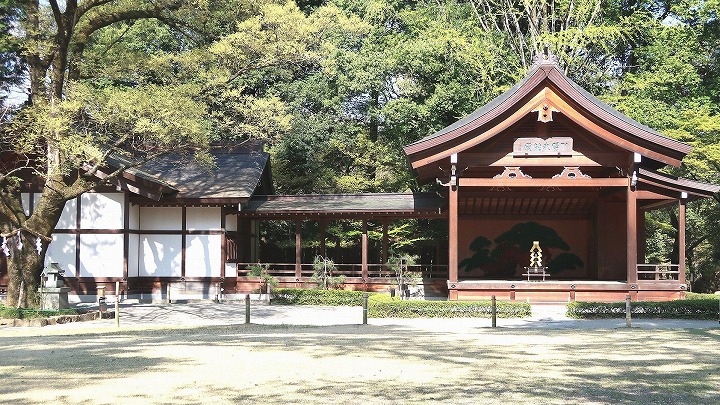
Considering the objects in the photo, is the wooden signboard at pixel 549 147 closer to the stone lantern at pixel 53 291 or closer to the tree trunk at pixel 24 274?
the stone lantern at pixel 53 291

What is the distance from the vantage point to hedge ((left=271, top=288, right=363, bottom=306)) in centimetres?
2502

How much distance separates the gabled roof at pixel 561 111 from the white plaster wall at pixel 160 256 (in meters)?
9.69

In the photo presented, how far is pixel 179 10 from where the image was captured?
69.4ft

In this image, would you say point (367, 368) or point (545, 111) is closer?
point (367, 368)

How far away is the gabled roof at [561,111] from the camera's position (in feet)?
76.4

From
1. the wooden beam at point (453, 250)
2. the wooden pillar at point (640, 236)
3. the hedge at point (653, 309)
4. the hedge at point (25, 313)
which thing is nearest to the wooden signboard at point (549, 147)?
the wooden beam at point (453, 250)

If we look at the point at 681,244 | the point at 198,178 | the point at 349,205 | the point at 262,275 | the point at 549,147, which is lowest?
the point at 262,275

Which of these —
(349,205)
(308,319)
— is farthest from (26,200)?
(308,319)

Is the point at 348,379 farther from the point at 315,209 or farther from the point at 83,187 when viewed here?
the point at 315,209

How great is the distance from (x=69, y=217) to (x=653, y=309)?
1912 cm

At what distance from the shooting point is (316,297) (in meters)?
25.4

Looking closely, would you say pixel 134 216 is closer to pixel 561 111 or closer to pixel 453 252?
pixel 453 252

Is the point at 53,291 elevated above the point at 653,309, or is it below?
above

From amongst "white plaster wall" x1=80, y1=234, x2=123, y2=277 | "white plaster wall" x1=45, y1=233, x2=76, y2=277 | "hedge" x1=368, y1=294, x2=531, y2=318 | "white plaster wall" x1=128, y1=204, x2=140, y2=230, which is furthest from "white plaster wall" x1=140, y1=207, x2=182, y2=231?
"hedge" x1=368, y1=294, x2=531, y2=318
